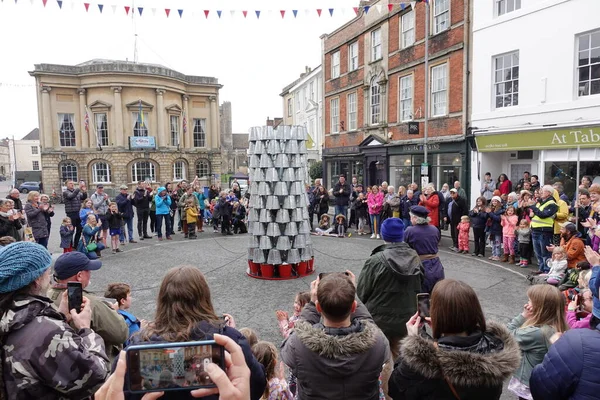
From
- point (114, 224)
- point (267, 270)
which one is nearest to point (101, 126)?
point (114, 224)

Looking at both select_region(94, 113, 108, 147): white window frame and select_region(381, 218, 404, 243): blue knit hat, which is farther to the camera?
select_region(94, 113, 108, 147): white window frame

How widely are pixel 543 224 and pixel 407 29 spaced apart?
13407mm

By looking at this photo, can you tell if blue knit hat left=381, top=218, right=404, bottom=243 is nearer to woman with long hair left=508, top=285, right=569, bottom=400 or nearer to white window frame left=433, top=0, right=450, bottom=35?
woman with long hair left=508, top=285, right=569, bottom=400

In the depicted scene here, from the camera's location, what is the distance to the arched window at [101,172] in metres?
36.8

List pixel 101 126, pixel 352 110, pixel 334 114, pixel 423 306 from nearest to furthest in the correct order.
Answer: pixel 423 306, pixel 352 110, pixel 334 114, pixel 101 126

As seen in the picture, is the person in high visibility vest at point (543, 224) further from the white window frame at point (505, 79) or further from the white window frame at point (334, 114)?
the white window frame at point (334, 114)

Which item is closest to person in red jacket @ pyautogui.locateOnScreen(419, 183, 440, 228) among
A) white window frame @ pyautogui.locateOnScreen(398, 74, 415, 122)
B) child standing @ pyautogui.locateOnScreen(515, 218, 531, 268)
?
child standing @ pyautogui.locateOnScreen(515, 218, 531, 268)

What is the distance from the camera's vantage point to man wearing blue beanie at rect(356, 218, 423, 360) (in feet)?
13.0

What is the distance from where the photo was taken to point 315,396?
241 centimetres

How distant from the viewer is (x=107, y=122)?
119 ft

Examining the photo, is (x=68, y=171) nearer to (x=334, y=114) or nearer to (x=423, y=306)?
(x=334, y=114)

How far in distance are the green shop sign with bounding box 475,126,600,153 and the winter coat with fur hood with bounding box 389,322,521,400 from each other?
462 inches

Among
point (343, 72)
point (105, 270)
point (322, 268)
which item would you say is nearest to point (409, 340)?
point (322, 268)

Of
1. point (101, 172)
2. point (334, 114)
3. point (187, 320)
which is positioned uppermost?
point (334, 114)
